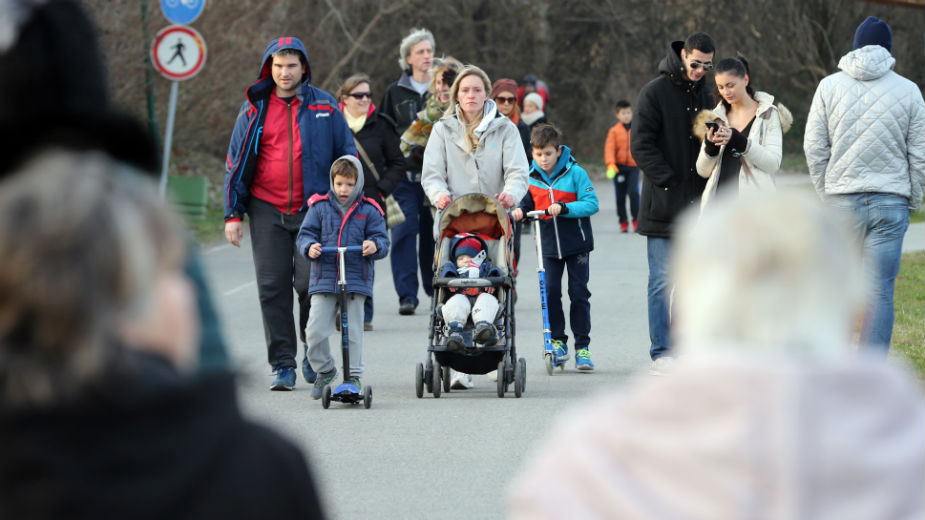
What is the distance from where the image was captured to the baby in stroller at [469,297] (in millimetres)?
8961

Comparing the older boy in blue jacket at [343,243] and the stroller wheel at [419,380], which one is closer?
the older boy in blue jacket at [343,243]

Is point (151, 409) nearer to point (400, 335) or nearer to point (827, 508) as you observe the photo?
point (827, 508)

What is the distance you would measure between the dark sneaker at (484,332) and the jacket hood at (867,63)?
2594 millimetres

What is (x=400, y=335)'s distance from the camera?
12.2m

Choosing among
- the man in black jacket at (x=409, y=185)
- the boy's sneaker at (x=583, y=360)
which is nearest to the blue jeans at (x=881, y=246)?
the boy's sneaker at (x=583, y=360)

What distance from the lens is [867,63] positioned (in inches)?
359

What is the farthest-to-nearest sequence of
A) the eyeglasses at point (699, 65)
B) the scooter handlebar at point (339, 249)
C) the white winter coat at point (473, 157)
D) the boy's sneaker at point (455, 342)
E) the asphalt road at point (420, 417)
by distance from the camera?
the white winter coat at point (473, 157) < the eyeglasses at point (699, 65) < the boy's sneaker at point (455, 342) < the scooter handlebar at point (339, 249) < the asphalt road at point (420, 417)

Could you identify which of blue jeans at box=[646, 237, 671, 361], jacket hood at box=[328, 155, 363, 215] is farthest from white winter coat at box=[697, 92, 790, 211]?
jacket hood at box=[328, 155, 363, 215]

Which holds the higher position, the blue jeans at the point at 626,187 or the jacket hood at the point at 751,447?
the blue jeans at the point at 626,187

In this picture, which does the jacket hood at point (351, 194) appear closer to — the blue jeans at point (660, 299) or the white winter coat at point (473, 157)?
the white winter coat at point (473, 157)

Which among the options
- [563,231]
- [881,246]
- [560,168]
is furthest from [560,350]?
[881,246]

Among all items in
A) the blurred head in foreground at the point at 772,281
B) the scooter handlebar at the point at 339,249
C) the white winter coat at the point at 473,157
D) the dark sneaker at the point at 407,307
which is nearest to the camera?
the blurred head in foreground at the point at 772,281

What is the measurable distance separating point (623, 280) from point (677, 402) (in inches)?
553

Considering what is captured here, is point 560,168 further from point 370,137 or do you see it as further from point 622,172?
point 622,172
